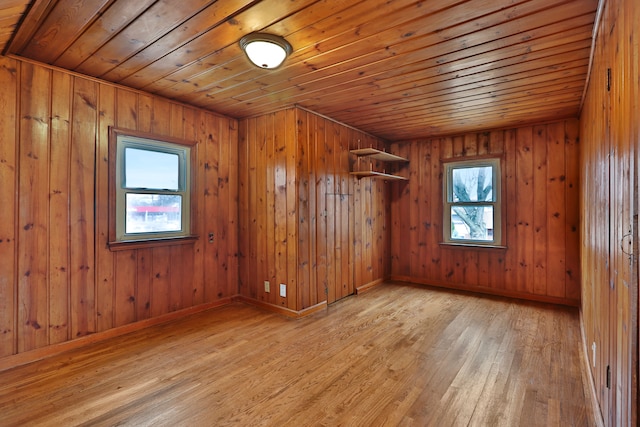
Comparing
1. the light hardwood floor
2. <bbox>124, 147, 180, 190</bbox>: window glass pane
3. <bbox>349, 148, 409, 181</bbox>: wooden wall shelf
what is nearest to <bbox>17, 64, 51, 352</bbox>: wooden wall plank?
the light hardwood floor

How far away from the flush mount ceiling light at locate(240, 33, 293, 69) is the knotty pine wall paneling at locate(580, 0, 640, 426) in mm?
1767

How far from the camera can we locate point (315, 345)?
9.36 feet

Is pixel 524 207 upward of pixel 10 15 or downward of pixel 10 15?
downward

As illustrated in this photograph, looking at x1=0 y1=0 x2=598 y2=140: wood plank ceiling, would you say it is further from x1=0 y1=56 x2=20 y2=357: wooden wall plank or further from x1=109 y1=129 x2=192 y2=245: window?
x1=109 y1=129 x2=192 y2=245: window

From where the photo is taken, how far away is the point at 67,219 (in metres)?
2.71

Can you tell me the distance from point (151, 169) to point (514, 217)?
15.4 ft

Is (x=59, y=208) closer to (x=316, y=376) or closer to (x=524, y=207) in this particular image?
(x=316, y=376)

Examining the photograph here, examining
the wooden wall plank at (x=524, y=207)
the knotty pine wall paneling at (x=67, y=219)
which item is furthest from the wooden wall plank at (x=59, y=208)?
the wooden wall plank at (x=524, y=207)

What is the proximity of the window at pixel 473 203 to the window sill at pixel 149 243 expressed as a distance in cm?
376

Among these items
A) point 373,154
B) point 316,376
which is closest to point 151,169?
point 316,376

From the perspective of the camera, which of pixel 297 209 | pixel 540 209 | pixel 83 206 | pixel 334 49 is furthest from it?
pixel 540 209

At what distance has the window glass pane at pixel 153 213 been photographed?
3135 millimetres

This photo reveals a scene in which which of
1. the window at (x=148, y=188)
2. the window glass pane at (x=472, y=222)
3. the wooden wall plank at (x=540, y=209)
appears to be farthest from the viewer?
the window glass pane at (x=472, y=222)

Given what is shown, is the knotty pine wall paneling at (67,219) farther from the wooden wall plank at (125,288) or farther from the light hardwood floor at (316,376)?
the light hardwood floor at (316,376)
